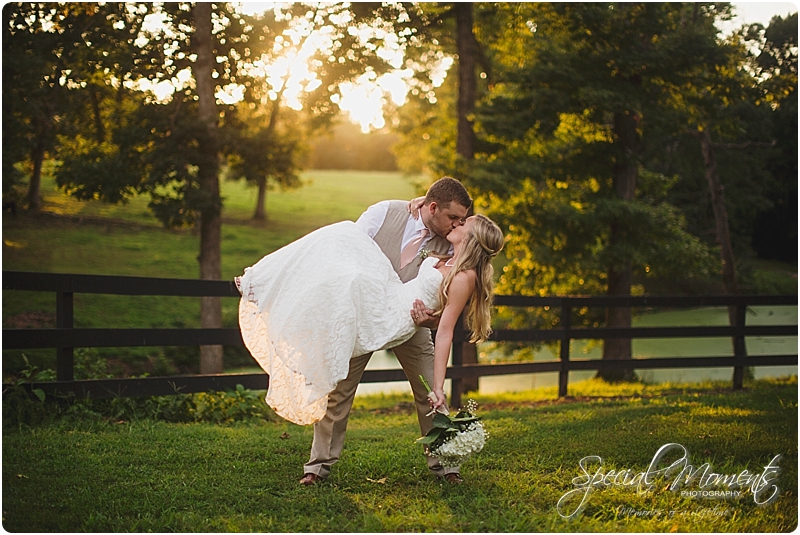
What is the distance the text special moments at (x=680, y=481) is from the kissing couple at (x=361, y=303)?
83 cm

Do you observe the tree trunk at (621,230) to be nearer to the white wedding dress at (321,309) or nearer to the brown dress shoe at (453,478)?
the brown dress shoe at (453,478)

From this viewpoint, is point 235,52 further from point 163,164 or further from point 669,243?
point 669,243

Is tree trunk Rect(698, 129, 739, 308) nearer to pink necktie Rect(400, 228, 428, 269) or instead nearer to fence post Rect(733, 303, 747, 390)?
fence post Rect(733, 303, 747, 390)

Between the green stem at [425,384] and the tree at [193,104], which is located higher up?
the tree at [193,104]

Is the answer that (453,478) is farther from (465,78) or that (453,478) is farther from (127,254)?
(127,254)

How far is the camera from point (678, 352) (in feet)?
60.0

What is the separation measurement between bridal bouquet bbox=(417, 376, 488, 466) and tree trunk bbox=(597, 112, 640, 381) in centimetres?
960

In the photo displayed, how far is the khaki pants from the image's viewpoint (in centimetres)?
432

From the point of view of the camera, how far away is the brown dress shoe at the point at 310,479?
4.23 meters

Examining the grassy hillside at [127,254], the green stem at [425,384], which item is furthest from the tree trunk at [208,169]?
the green stem at [425,384]

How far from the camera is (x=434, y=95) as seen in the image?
59.1ft

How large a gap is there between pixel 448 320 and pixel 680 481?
1971 mm

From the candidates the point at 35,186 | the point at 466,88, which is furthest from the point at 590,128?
the point at 35,186

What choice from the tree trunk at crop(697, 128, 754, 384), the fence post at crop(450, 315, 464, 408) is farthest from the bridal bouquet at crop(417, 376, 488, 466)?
the tree trunk at crop(697, 128, 754, 384)
